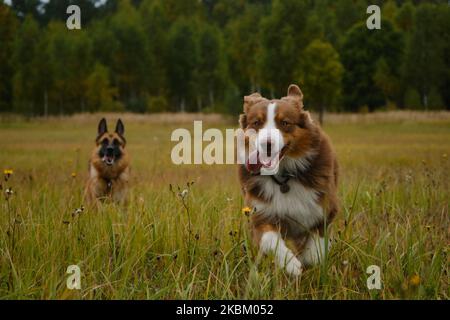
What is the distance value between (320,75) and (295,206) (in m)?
27.6

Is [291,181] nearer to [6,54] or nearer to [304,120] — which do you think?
[304,120]

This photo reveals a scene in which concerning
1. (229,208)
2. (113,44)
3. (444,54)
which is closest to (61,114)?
(113,44)

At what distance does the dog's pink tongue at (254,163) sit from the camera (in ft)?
14.4

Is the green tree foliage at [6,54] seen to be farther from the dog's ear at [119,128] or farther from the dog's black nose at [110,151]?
the dog's black nose at [110,151]

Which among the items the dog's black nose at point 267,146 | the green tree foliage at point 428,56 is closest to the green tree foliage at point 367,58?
→ the green tree foliage at point 428,56

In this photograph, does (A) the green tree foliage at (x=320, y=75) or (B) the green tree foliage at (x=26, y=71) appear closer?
(A) the green tree foliage at (x=320, y=75)

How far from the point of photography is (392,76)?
127 ft

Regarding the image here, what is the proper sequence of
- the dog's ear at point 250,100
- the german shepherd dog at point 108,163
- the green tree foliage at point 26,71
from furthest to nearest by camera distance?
the green tree foliage at point 26,71 → the german shepherd dog at point 108,163 → the dog's ear at point 250,100

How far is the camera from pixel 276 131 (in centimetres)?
418

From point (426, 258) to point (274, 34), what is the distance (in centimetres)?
3248

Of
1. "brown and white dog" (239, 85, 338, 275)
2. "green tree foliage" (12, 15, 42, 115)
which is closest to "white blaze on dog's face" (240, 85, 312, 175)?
"brown and white dog" (239, 85, 338, 275)

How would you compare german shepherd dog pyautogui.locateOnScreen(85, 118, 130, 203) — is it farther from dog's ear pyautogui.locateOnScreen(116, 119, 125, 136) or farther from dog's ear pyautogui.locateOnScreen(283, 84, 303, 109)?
dog's ear pyautogui.locateOnScreen(283, 84, 303, 109)

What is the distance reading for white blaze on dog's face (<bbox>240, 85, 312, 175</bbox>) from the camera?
13.9ft
